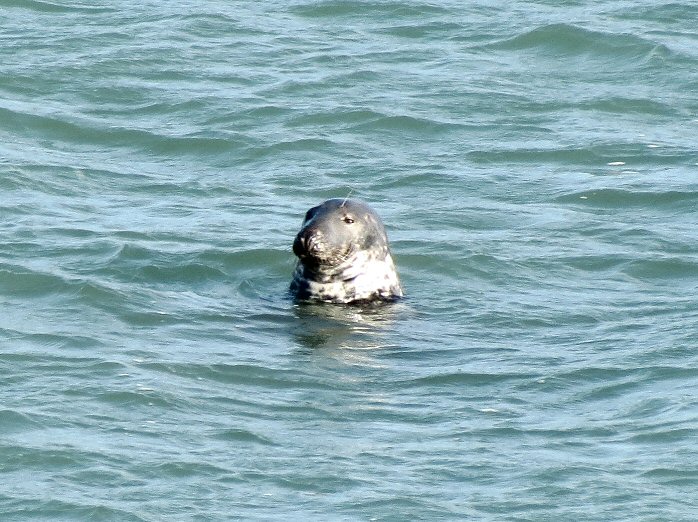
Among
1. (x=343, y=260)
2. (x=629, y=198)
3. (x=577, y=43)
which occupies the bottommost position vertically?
(x=629, y=198)

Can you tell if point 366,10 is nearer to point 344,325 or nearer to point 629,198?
point 629,198

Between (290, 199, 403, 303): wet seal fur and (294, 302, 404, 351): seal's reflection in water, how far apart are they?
0.13 metres

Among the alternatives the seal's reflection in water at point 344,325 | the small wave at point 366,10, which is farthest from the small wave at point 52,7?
the seal's reflection in water at point 344,325

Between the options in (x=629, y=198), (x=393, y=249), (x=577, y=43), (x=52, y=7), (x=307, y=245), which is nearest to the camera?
(x=307, y=245)

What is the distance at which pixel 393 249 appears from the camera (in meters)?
14.0

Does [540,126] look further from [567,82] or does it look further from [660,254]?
[660,254]

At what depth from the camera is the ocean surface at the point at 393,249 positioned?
8586 millimetres

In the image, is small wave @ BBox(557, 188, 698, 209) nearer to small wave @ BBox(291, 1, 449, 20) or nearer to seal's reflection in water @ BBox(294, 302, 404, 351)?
seal's reflection in water @ BBox(294, 302, 404, 351)

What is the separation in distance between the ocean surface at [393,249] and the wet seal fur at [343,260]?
190mm

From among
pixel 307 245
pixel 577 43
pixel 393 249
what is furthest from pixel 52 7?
pixel 307 245

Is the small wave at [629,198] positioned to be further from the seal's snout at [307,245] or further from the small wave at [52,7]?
the small wave at [52,7]

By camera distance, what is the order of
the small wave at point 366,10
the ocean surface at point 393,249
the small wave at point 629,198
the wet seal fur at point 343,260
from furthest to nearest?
Answer: the small wave at point 366,10
the small wave at point 629,198
the wet seal fur at point 343,260
the ocean surface at point 393,249

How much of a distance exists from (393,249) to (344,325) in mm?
2153

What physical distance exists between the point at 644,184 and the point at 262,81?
4563mm
